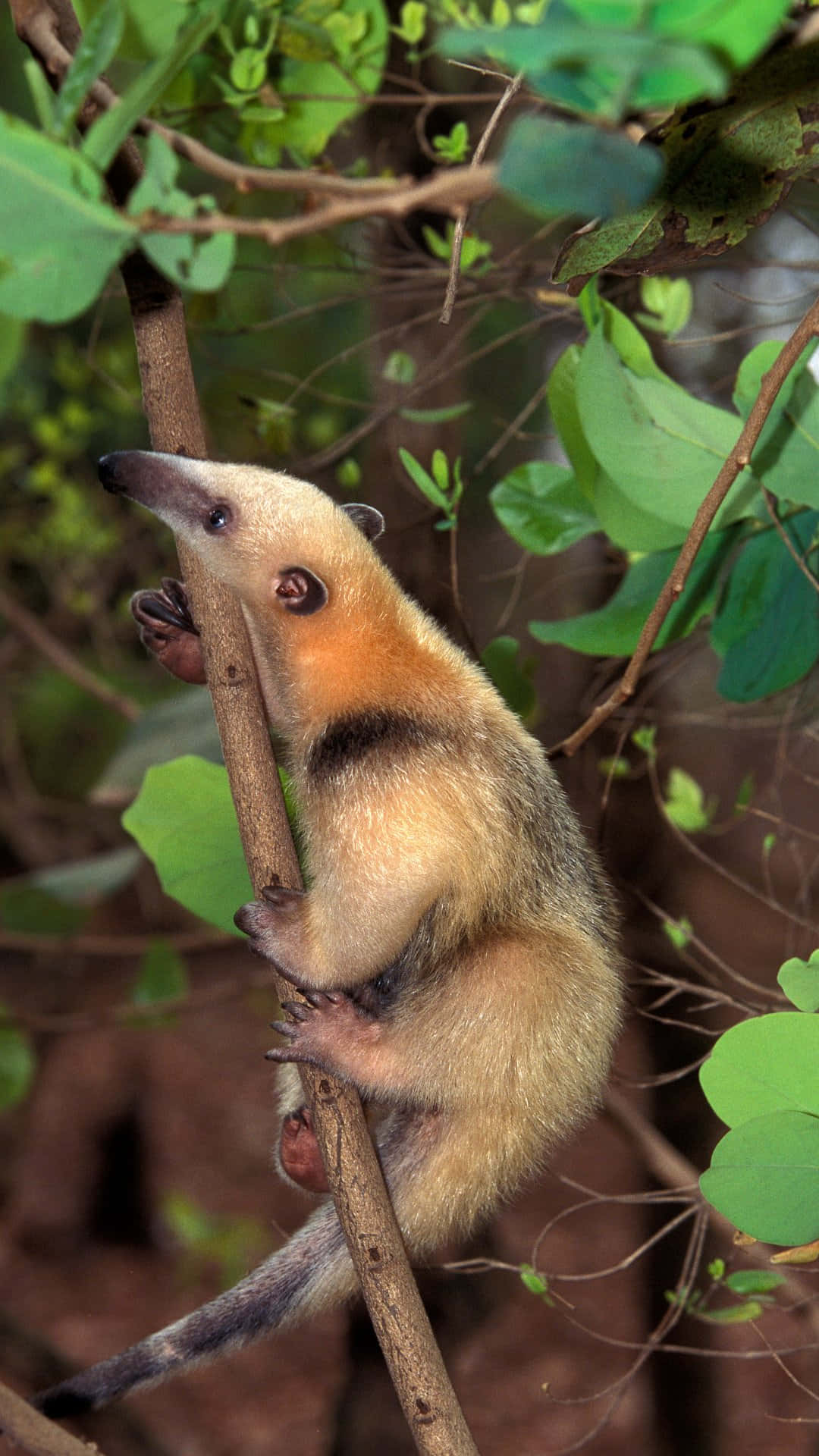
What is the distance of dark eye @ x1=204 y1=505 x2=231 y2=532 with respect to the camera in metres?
1.53

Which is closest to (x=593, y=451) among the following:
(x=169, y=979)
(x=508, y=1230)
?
(x=169, y=979)

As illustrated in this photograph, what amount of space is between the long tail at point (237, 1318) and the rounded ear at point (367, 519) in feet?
2.97

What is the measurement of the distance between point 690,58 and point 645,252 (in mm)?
632

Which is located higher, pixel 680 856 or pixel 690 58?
pixel 690 58

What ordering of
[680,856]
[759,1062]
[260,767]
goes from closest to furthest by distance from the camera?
1. [759,1062]
2. [260,767]
3. [680,856]

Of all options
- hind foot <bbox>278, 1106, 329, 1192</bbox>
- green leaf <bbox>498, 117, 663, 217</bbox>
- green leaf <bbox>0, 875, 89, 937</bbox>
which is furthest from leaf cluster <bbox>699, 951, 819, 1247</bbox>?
green leaf <bbox>0, 875, 89, 937</bbox>

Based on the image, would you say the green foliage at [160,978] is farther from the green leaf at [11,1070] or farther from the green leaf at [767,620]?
the green leaf at [767,620]

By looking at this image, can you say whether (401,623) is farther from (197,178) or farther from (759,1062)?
(197,178)

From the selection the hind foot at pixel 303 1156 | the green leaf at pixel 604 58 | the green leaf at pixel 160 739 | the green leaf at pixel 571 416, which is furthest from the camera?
the green leaf at pixel 160 739

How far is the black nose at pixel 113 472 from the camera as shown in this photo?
143cm

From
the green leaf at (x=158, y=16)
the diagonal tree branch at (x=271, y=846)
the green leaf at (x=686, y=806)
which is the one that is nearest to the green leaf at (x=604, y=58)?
the green leaf at (x=158, y=16)

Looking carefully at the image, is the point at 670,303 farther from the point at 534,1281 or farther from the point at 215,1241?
the point at 215,1241

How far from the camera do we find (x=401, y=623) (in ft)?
5.25

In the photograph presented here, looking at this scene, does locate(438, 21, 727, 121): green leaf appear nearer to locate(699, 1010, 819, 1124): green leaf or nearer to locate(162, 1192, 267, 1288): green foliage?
locate(699, 1010, 819, 1124): green leaf
